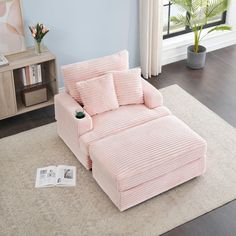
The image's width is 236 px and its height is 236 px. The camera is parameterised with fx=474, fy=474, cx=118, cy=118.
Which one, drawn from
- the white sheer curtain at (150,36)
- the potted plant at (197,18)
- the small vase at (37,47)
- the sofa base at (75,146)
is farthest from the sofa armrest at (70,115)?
the potted plant at (197,18)

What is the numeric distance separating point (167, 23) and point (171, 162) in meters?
2.96

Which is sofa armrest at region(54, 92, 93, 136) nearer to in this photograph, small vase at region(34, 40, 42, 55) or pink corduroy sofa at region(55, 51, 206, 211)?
pink corduroy sofa at region(55, 51, 206, 211)

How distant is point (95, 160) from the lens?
13.6 ft

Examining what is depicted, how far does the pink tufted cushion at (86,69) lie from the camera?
4.62 meters

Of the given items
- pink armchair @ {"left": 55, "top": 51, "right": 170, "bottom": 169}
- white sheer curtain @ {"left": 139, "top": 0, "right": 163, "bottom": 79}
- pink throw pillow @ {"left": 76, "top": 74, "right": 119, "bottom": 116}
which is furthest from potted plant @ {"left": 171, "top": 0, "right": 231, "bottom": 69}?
pink throw pillow @ {"left": 76, "top": 74, "right": 119, "bottom": 116}

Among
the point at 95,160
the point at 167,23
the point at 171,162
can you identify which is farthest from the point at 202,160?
the point at 167,23

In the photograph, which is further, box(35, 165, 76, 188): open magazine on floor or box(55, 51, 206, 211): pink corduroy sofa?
box(35, 165, 76, 188): open magazine on floor

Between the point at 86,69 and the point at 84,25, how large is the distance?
3.18 ft

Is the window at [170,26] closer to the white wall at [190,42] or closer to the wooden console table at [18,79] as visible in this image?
the white wall at [190,42]

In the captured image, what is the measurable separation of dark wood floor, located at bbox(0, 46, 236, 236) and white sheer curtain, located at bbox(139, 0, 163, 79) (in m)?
0.17

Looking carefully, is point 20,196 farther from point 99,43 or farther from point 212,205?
point 99,43

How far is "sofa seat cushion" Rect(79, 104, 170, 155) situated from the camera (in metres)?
4.34

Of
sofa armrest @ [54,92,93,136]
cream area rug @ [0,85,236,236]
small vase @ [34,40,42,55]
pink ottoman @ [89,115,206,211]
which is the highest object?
small vase @ [34,40,42,55]

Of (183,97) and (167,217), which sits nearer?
(167,217)
